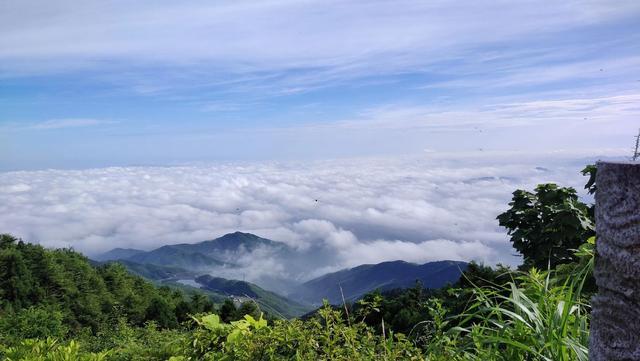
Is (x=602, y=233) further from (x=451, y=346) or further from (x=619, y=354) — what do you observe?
(x=451, y=346)

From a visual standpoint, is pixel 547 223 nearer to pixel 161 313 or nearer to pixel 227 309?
pixel 227 309

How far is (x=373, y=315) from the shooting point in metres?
10.2

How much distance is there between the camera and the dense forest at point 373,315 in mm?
4281

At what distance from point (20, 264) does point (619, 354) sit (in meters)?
25.7

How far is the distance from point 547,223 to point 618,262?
10.8 m

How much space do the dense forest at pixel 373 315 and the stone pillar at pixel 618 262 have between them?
1.22 m

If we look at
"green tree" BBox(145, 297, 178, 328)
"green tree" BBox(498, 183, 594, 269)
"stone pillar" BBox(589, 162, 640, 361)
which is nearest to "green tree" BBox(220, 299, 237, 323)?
"green tree" BBox(145, 297, 178, 328)

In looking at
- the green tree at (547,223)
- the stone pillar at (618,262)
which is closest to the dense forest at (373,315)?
the green tree at (547,223)

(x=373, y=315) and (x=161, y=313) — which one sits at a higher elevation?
(x=373, y=315)

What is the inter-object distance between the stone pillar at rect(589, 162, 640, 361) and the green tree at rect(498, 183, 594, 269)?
838cm

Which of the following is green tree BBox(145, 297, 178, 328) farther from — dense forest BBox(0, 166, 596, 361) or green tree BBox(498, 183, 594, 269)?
green tree BBox(498, 183, 594, 269)

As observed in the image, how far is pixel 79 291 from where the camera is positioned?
80.7ft

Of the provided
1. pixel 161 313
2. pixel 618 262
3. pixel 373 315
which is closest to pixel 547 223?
pixel 373 315

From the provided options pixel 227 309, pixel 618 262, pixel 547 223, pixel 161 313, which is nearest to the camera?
pixel 618 262
